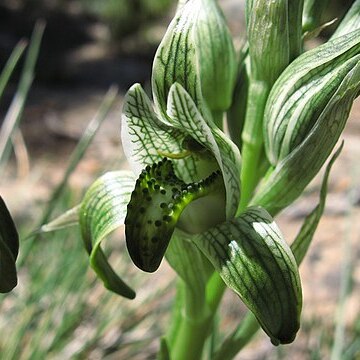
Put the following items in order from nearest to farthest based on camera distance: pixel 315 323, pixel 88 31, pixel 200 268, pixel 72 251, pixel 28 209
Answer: pixel 200 268
pixel 72 251
pixel 315 323
pixel 28 209
pixel 88 31

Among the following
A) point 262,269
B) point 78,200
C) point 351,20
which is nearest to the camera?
point 262,269

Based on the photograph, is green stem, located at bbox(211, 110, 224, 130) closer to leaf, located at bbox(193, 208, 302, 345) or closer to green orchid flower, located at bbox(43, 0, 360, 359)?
green orchid flower, located at bbox(43, 0, 360, 359)

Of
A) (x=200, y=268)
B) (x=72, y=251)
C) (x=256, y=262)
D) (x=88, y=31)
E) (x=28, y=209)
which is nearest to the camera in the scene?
(x=256, y=262)

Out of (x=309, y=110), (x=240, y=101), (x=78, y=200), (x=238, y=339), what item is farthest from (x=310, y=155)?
(x=78, y=200)

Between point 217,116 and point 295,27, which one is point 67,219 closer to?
point 217,116

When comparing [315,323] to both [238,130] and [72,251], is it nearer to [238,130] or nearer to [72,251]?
[72,251]

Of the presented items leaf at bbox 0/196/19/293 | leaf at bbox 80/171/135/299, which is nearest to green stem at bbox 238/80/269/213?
A: leaf at bbox 80/171/135/299

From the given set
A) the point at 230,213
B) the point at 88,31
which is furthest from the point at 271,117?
the point at 88,31

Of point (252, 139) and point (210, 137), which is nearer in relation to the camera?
point (210, 137)
